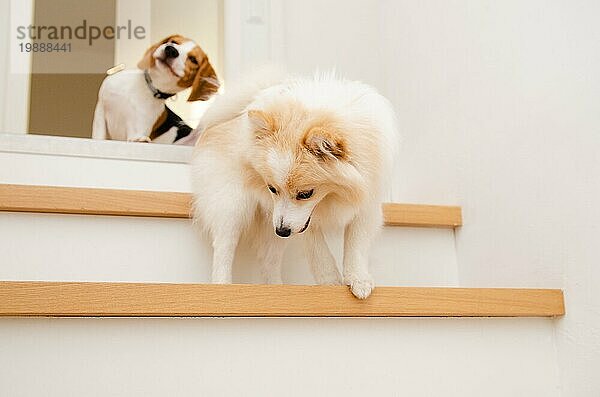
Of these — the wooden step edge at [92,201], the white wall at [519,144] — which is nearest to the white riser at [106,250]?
the wooden step edge at [92,201]

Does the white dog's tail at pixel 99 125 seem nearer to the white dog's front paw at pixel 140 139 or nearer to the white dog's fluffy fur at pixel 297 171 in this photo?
the white dog's front paw at pixel 140 139

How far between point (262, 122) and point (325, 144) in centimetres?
15

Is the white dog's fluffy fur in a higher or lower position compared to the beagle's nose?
lower

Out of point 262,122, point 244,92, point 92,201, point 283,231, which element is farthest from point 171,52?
point 283,231

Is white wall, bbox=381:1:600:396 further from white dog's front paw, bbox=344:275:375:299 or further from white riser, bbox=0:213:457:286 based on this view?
white riser, bbox=0:213:457:286

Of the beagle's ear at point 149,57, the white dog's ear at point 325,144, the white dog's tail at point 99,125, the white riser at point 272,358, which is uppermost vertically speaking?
the beagle's ear at point 149,57

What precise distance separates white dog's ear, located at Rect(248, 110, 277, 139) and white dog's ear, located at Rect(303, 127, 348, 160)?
0.09 metres

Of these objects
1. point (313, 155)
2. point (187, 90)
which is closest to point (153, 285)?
point (313, 155)

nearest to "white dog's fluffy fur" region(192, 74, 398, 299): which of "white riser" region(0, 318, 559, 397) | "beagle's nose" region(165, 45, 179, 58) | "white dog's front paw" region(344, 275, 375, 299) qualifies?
"white dog's front paw" region(344, 275, 375, 299)

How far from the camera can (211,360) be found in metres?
1.12

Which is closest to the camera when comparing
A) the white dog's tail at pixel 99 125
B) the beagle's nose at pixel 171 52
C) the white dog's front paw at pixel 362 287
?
the white dog's front paw at pixel 362 287

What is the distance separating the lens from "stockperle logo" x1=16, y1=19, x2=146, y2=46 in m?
2.22

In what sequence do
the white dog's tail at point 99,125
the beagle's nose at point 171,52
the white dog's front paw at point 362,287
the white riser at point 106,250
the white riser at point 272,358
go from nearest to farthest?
the white riser at point 272,358 → the white dog's front paw at point 362,287 → the white riser at point 106,250 → the white dog's tail at point 99,125 → the beagle's nose at point 171,52

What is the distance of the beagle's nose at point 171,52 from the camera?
2.29m
